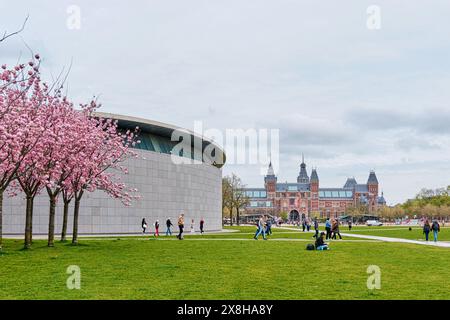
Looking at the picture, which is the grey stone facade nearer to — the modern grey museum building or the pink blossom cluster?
the modern grey museum building

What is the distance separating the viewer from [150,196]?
2402 inches

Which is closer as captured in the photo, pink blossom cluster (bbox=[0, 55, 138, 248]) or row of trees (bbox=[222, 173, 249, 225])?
pink blossom cluster (bbox=[0, 55, 138, 248])

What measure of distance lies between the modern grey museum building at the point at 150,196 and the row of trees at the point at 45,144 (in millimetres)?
20302

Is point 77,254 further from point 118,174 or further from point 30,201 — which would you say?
point 118,174

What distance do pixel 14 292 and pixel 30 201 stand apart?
1783cm

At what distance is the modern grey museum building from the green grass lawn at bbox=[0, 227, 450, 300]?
3022 cm

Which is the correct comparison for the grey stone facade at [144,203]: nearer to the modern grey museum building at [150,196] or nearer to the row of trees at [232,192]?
the modern grey museum building at [150,196]

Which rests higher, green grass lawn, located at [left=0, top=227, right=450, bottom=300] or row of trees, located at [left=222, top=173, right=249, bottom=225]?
row of trees, located at [left=222, top=173, right=249, bottom=225]

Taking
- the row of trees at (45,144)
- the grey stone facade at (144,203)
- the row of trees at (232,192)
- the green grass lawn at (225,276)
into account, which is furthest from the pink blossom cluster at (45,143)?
the row of trees at (232,192)

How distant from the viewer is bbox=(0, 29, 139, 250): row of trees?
22.6m

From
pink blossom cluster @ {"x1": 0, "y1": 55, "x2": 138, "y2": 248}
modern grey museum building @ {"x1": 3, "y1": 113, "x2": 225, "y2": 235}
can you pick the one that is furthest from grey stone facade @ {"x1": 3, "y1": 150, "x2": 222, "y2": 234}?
A: pink blossom cluster @ {"x1": 0, "y1": 55, "x2": 138, "y2": 248}

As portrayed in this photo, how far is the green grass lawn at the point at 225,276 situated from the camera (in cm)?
1341

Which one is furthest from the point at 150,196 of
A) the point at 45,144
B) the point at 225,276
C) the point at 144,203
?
the point at 225,276
